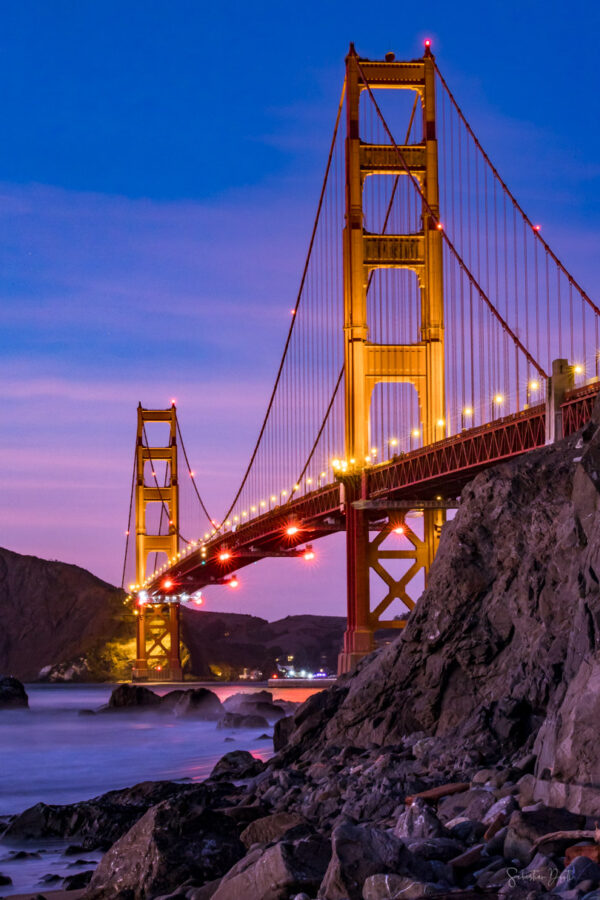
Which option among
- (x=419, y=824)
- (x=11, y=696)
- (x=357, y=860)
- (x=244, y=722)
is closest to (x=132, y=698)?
(x=11, y=696)

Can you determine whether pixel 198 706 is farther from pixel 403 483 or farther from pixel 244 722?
pixel 403 483

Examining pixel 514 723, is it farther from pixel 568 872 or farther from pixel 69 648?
pixel 69 648

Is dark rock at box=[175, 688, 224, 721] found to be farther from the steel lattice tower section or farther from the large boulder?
the large boulder

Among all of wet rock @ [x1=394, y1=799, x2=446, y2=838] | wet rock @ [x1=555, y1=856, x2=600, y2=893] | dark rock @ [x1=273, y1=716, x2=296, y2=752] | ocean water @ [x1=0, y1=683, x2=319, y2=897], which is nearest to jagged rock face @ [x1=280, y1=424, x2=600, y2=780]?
dark rock @ [x1=273, y1=716, x2=296, y2=752]

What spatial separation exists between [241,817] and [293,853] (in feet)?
13.2

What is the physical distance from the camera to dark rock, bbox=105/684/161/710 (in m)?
41.9

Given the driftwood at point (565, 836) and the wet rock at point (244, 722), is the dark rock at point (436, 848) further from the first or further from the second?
the wet rock at point (244, 722)

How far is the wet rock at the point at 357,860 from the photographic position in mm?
6988

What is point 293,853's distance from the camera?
7.50 m

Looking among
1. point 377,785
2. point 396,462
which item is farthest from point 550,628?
point 396,462

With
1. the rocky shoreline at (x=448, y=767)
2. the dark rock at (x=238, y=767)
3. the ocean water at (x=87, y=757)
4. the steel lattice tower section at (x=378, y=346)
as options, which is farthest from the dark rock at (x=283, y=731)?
the steel lattice tower section at (x=378, y=346)

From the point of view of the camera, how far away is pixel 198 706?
37500 millimetres

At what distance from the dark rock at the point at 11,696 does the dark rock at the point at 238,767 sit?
105ft

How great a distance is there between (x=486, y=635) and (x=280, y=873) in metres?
Answer: 6.30
